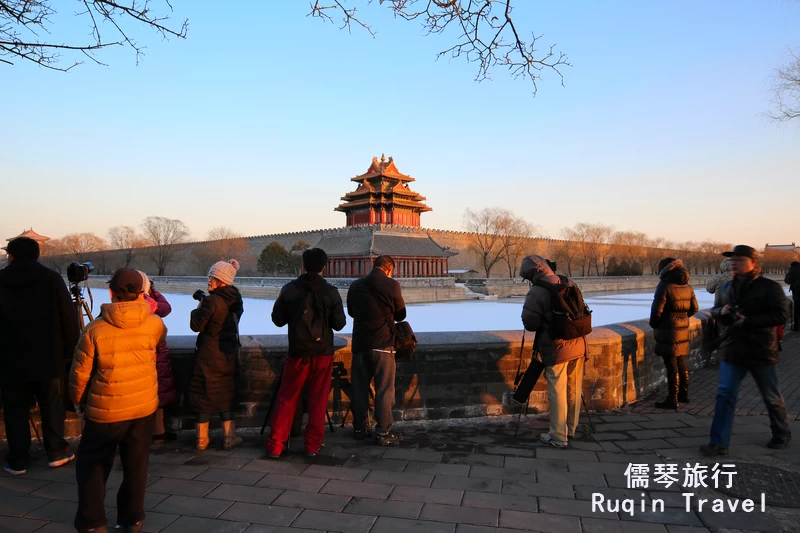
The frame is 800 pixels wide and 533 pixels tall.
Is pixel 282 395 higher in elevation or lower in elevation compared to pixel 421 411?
higher

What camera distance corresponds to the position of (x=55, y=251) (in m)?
68.8

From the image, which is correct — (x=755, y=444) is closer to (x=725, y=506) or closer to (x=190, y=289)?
(x=725, y=506)

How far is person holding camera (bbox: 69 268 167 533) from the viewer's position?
98.9 inches

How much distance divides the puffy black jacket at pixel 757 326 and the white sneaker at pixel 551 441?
1.43m

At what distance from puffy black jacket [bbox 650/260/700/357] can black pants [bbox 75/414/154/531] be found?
15.9 feet

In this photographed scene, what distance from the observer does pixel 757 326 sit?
3.74 m

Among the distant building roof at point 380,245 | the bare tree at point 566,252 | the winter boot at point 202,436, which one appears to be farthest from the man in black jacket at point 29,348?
the bare tree at point 566,252

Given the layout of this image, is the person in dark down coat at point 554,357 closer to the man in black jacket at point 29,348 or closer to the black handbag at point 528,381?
the black handbag at point 528,381

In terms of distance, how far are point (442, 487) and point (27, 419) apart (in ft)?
9.74

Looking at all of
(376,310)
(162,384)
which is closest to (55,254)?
(162,384)

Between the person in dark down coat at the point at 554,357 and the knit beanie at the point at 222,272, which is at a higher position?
the knit beanie at the point at 222,272

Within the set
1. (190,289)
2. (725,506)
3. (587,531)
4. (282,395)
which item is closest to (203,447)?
(282,395)

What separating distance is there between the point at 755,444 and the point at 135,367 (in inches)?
176

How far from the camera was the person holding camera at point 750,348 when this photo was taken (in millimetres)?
3676
